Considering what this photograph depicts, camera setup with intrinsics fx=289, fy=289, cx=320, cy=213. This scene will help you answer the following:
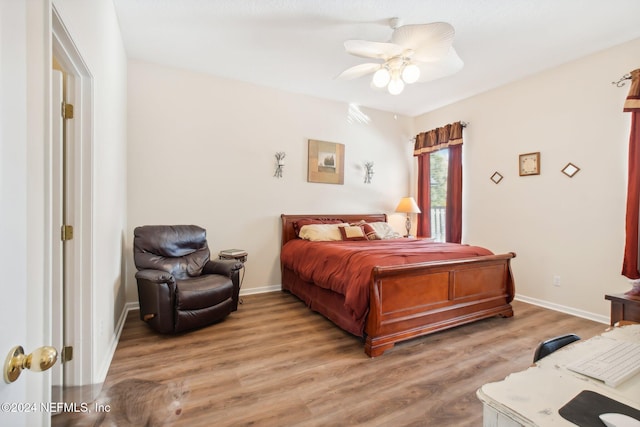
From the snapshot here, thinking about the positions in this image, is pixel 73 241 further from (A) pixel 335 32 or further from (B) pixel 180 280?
(A) pixel 335 32

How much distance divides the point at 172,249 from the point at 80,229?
1.44m

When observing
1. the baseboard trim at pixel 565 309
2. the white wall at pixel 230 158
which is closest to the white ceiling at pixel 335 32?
the white wall at pixel 230 158

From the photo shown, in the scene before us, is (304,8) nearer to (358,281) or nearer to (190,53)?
(190,53)

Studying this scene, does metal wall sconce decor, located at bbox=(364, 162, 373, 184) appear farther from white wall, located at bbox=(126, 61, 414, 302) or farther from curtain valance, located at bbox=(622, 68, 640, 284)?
curtain valance, located at bbox=(622, 68, 640, 284)

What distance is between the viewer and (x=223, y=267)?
3154 mm

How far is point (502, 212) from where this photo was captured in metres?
4.08

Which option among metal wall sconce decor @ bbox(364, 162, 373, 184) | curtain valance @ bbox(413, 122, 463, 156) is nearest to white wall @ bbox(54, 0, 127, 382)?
metal wall sconce decor @ bbox(364, 162, 373, 184)

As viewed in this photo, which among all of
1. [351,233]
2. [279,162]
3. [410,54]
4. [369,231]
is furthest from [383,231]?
[410,54]

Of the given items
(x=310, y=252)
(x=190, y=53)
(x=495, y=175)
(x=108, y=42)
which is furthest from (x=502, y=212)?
(x=108, y=42)

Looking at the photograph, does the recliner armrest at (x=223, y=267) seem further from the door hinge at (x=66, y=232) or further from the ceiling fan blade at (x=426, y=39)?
the ceiling fan blade at (x=426, y=39)

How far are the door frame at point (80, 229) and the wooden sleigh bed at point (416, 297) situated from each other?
71.8 inches

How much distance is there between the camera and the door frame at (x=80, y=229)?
68.6 inches

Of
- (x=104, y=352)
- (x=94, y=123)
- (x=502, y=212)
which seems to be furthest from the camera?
(x=502, y=212)

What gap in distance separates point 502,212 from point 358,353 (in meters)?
3.04
